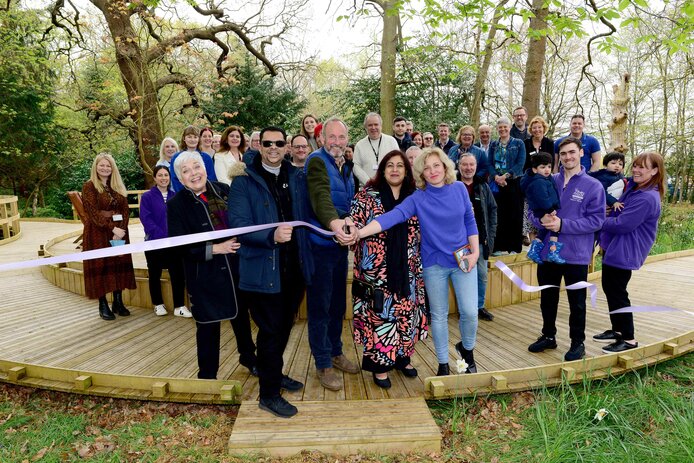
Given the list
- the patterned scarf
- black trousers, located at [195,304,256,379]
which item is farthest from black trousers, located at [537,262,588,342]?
the patterned scarf

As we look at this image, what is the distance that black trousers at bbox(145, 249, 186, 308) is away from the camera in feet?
15.1

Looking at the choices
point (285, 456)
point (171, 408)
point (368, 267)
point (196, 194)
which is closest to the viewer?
point (285, 456)

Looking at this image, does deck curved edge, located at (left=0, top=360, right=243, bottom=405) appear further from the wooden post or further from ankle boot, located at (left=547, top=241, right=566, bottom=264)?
ankle boot, located at (left=547, top=241, right=566, bottom=264)

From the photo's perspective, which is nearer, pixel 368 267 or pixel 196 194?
pixel 196 194

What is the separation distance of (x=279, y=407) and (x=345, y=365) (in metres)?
0.79

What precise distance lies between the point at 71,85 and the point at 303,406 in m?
18.7

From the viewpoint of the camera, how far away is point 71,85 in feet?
55.3

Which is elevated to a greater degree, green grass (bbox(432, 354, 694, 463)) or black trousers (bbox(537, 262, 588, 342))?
black trousers (bbox(537, 262, 588, 342))

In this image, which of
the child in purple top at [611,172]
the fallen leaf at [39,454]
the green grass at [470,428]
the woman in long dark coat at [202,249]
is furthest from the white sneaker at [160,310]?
the child in purple top at [611,172]

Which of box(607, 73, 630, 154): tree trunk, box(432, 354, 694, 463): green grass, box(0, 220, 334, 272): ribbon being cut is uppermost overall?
box(607, 73, 630, 154): tree trunk

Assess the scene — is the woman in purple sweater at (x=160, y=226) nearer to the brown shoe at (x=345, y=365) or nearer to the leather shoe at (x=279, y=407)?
the brown shoe at (x=345, y=365)

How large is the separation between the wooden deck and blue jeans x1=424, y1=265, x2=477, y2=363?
365 mm

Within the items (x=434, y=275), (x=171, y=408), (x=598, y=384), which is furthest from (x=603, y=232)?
(x=171, y=408)

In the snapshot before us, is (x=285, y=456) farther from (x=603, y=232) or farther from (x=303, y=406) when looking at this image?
(x=603, y=232)
